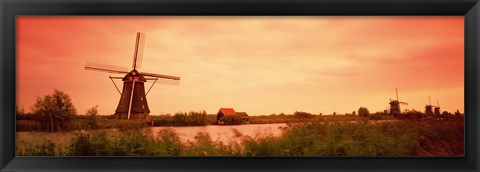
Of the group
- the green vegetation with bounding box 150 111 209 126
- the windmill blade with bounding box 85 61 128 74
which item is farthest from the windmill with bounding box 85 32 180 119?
the green vegetation with bounding box 150 111 209 126

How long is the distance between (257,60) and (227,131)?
60 centimetres

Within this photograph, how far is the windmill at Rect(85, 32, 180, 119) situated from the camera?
4027 mm

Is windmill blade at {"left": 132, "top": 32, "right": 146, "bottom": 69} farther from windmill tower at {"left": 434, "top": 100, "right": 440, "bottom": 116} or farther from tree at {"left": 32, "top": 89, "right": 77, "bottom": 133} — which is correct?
windmill tower at {"left": 434, "top": 100, "right": 440, "bottom": 116}

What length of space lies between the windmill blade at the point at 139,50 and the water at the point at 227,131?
0.51 m

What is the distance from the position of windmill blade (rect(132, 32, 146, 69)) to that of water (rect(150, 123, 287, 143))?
1.67 feet

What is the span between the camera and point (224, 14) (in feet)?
13.3

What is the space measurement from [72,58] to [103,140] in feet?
2.21

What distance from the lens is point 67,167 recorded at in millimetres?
4027

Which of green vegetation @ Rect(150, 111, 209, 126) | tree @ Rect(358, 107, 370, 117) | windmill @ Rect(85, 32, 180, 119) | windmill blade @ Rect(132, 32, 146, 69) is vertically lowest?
green vegetation @ Rect(150, 111, 209, 126)

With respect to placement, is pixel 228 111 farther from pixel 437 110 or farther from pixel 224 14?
pixel 437 110

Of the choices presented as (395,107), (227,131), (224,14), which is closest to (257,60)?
(224,14)

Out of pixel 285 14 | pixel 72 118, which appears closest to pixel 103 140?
pixel 72 118

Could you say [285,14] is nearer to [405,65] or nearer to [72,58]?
[405,65]

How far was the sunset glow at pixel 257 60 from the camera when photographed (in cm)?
407
